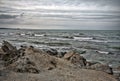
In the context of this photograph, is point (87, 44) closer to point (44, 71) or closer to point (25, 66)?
point (44, 71)

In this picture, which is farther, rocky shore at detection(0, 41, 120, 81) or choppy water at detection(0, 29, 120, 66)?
choppy water at detection(0, 29, 120, 66)

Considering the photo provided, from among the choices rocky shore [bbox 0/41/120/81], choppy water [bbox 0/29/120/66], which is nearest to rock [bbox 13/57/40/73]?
rocky shore [bbox 0/41/120/81]

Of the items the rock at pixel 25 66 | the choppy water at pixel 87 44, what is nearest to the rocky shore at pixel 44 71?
the rock at pixel 25 66

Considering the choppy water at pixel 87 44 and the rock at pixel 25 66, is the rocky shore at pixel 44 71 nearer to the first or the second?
the rock at pixel 25 66

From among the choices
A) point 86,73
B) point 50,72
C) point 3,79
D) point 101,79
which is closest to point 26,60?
point 50,72

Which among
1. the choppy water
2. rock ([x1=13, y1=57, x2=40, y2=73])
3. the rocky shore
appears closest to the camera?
the rocky shore

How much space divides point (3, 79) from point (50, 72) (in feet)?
3.23

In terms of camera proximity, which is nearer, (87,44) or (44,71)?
(44,71)

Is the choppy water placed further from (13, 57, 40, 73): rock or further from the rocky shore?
(13, 57, 40, 73): rock

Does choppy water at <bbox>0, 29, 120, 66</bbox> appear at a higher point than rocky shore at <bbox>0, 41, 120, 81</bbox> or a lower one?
lower

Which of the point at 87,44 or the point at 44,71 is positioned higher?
the point at 44,71

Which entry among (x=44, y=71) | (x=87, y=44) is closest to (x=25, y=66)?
(x=44, y=71)

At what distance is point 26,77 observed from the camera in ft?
12.3

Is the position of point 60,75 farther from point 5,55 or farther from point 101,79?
point 5,55
